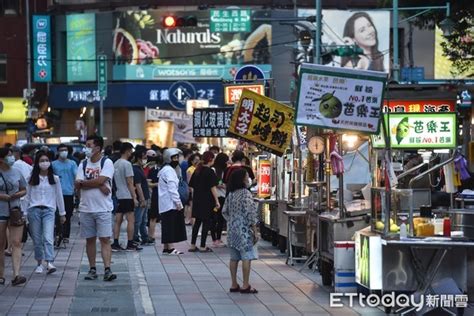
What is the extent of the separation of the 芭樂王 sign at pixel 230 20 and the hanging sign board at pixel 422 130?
3468 centimetres

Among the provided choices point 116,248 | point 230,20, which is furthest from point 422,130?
point 230,20

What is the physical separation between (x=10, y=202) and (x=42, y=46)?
43036 millimetres

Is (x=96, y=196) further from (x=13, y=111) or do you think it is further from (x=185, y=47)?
(x=13, y=111)

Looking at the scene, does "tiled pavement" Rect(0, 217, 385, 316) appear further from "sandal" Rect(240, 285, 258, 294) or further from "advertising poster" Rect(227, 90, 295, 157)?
"advertising poster" Rect(227, 90, 295, 157)

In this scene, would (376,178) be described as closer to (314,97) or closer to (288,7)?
(314,97)

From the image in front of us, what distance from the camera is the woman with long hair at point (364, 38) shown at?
174 feet

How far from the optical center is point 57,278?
1620cm

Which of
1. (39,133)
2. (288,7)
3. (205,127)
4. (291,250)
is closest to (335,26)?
(288,7)

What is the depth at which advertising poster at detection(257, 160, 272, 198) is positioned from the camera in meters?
23.3

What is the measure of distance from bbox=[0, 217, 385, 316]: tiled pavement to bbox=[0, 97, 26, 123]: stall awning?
46.3m

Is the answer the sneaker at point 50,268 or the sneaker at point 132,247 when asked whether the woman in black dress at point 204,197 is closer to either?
the sneaker at point 132,247

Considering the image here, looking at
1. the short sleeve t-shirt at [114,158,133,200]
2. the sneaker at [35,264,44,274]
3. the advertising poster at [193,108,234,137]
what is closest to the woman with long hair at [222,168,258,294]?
the sneaker at [35,264,44,274]

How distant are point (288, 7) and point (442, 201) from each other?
3341 centimetres

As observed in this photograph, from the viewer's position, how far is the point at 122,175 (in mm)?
20203
